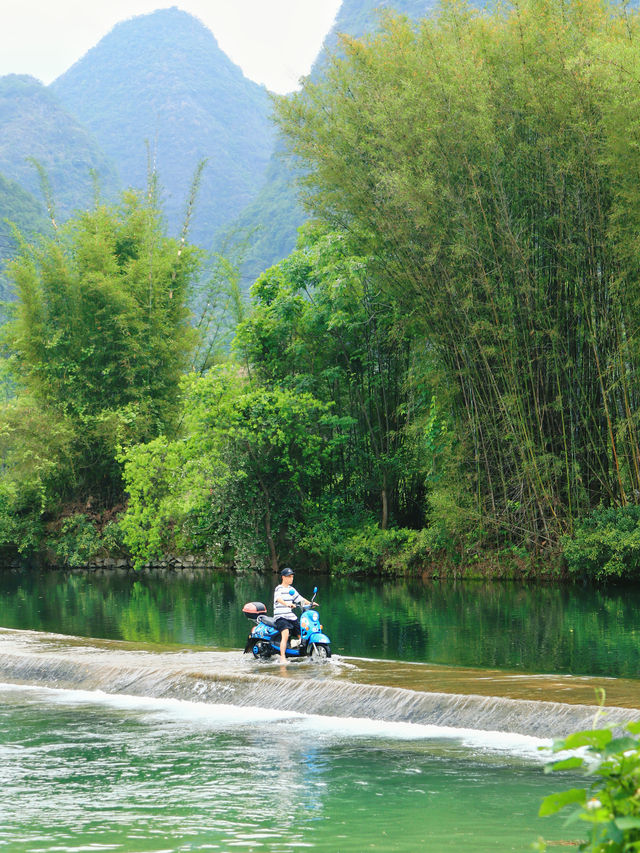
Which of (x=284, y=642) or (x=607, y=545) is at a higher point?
(x=607, y=545)

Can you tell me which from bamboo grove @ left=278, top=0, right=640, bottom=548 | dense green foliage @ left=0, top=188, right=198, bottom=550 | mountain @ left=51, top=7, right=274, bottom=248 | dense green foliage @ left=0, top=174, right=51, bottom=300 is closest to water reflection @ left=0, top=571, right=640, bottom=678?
bamboo grove @ left=278, top=0, right=640, bottom=548

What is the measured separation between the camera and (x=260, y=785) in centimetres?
758

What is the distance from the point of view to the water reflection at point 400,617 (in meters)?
12.9

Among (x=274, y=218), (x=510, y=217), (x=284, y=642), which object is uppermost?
(x=274, y=218)

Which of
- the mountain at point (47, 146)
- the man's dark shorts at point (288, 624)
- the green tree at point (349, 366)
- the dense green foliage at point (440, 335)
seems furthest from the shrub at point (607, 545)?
the mountain at point (47, 146)

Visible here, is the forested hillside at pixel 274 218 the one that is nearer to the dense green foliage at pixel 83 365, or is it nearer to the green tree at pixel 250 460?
the dense green foliage at pixel 83 365

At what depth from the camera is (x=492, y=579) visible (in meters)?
21.8

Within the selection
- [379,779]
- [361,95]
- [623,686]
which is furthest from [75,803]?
[361,95]

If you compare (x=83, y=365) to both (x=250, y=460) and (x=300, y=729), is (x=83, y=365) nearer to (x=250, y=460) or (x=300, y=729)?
(x=250, y=460)

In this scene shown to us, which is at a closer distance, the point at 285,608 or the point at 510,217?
the point at 285,608

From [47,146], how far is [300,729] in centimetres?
9322

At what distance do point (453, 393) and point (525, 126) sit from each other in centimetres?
570

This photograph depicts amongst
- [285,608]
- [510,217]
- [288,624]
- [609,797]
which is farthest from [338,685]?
[510,217]

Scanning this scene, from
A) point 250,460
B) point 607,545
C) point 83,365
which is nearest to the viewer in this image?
point 607,545
